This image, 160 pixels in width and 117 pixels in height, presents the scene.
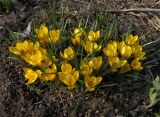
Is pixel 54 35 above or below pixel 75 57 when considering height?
above

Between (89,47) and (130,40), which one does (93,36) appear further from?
(130,40)

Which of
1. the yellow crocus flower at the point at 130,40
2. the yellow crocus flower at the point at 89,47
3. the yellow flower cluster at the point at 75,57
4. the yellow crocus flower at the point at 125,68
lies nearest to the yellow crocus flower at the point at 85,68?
the yellow flower cluster at the point at 75,57

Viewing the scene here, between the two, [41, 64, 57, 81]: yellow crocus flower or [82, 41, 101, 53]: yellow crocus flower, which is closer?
[41, 64, 57, 81]: yellow crocus flower

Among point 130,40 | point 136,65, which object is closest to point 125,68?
point 136,65

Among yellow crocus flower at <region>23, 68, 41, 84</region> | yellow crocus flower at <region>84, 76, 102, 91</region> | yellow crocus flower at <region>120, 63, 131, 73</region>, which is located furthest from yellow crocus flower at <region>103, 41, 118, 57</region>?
yellow crocus flower at <region>23, 68, 41, 84</region>

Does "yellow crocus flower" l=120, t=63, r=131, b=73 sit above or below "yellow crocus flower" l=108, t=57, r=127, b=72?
below

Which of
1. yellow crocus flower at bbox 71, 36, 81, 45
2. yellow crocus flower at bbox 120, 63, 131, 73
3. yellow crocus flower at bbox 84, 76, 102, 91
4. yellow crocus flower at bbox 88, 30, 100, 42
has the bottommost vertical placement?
yellow crocus flower at bbox 84, 76, 102, 91

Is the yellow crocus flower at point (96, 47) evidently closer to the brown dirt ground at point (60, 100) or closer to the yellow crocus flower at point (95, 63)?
the yellow crocus flower at point (95, 63)

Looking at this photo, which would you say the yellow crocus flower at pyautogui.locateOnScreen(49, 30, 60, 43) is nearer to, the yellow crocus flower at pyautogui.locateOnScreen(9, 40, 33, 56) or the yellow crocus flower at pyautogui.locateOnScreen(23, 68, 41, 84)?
A: the yellow crocus flower at pyautogui.locateOnScreen(9, 40, 33, 56)

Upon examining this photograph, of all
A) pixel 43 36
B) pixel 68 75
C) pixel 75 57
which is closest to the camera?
pixel 68 75
